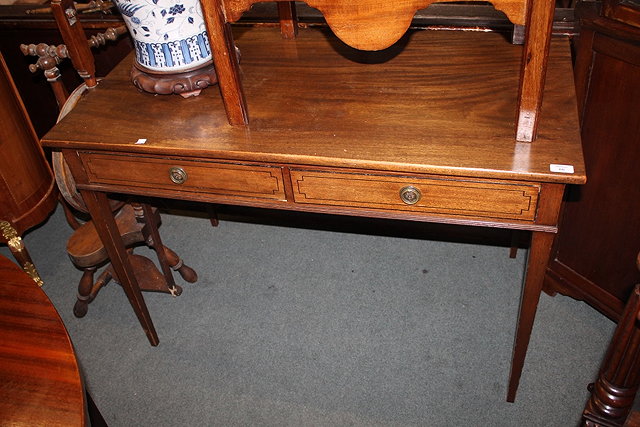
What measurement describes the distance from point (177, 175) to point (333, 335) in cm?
93

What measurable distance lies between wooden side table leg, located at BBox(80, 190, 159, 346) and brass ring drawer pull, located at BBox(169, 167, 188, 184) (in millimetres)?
312

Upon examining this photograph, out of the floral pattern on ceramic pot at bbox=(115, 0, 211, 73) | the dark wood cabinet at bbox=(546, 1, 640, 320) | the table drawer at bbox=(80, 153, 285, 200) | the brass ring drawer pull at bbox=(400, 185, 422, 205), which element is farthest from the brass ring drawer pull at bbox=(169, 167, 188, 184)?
the dark wood cabinet at bbox=(546, 1, 640, 320)

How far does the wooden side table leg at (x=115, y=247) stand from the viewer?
6.01 feet

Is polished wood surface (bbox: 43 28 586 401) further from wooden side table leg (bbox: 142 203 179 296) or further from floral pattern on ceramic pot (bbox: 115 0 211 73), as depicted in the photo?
wooden side table leg (bbox: 142 203 179 296)

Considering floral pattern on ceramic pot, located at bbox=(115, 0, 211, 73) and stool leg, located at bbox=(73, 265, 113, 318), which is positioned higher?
floral pattern on ceramic pot, located at bbox=(115, 0, 211, 73)

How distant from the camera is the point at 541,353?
212 cm

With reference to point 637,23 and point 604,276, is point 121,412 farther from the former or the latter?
point 637,23

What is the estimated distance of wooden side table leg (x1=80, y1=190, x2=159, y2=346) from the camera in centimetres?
183

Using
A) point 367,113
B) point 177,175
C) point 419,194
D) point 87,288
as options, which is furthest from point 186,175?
point 87,288

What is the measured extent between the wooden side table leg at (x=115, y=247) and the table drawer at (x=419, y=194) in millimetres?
656

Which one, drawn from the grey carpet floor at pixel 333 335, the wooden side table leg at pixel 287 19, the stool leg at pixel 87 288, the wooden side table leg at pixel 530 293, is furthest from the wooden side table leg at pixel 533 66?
the stool leg at pixel 87 288

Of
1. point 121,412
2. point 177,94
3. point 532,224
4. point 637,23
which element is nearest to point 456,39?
point 637,23

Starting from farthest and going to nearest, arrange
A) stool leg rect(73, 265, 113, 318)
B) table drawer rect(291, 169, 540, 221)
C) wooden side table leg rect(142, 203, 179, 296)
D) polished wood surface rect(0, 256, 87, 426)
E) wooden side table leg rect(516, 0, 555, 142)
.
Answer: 1. stool leg rect(73, 265, 113, 318)
2. wooden side table leg rect(142, 203, 179, 296)
3. table drawer rect(291, 169, 540, 221)
4. wooden side table leg rect(516, 0, 555, 142)
5. polished wood surface rect(0, 256, 87, 426)

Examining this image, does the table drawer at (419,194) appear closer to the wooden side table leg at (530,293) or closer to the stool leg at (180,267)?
the wooden side table leg at (530,293)
